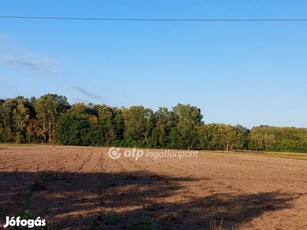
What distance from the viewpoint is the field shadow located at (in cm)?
1188

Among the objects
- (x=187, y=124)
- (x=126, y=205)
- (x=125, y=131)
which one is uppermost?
(x=187, y=124)

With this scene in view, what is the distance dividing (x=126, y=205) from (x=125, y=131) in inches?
4305

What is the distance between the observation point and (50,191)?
17125mm

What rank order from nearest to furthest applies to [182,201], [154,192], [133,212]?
1. [133,212]
2. [182,201]
3. [154,192]

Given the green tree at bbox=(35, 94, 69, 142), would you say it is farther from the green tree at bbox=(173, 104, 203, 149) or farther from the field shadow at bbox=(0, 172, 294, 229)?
Result: the field shadow at bbox=(0, 172, 294, 229)

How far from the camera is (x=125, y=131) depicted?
12394cm

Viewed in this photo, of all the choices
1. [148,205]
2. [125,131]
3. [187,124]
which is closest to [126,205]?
[148,205]

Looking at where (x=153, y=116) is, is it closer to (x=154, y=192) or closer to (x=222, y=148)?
(x=222, y=148)

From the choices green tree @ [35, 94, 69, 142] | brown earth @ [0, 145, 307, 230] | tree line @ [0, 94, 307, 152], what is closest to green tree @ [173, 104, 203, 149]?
tree line @ [0, 94, 307, 152]

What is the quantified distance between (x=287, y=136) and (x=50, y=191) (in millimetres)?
117216

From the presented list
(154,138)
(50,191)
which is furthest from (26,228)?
(154,138)

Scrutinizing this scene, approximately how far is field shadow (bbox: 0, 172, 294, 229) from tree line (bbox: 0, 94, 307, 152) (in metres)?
96.2

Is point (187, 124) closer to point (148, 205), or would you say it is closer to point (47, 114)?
point (47, 114)

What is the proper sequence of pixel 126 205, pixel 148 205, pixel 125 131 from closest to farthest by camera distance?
pixel 126 205, pixel 148 205, pixel 125 131
